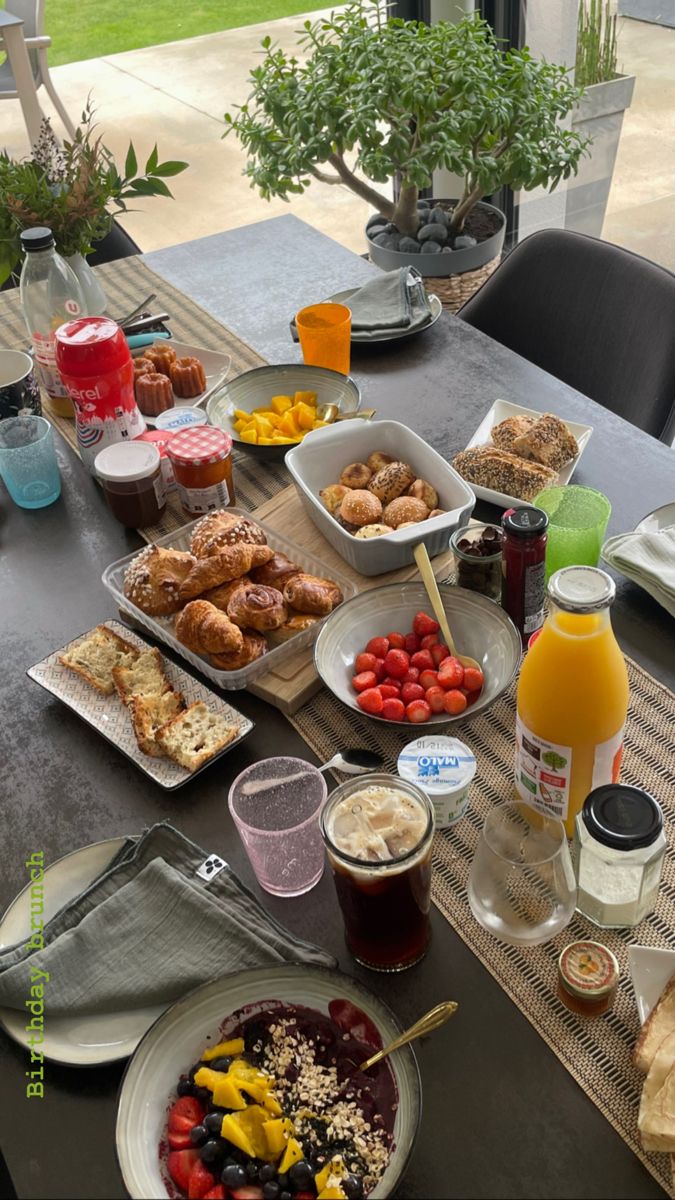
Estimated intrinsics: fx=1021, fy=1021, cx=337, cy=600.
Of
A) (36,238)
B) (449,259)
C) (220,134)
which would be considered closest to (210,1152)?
(36,238)

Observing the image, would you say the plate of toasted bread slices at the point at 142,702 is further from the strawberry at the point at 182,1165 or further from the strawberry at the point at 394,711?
the strawberry at the point at 182,1165

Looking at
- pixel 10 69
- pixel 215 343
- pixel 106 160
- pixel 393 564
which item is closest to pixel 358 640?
pixel 393 564

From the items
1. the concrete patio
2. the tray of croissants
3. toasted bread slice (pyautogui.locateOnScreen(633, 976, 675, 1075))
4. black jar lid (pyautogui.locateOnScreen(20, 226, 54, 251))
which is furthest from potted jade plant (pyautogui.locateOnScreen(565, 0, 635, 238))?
toasted bread slice (pyautogui.locateOnScreen(633, 976, 675, 1075))

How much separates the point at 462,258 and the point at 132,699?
5.37 feet

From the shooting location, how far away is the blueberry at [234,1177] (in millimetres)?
699

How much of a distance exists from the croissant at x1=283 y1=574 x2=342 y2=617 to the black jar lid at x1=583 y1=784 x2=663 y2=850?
0.44 metres

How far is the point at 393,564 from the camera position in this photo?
1.28 metres

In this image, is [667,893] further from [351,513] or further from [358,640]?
[351,513]

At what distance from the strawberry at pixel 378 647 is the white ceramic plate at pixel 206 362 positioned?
0.69m

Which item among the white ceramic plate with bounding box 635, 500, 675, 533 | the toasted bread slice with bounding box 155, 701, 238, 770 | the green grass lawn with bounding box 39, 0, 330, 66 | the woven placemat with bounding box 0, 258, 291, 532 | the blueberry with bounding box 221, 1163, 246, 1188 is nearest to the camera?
the blueberry with bounding box 221, 1163, 246, 1188

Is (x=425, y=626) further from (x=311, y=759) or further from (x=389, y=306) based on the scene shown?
(x=389, y=306)

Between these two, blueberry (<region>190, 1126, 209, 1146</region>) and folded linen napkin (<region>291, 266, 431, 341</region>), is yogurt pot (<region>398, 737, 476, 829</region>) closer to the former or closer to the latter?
blueberry (<region>190, 1126, 209, 1146</region>)

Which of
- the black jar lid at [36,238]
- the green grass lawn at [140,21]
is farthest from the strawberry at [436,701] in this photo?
the green grass lawn at [140,21]

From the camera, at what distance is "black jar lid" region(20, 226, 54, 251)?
5.14ft
